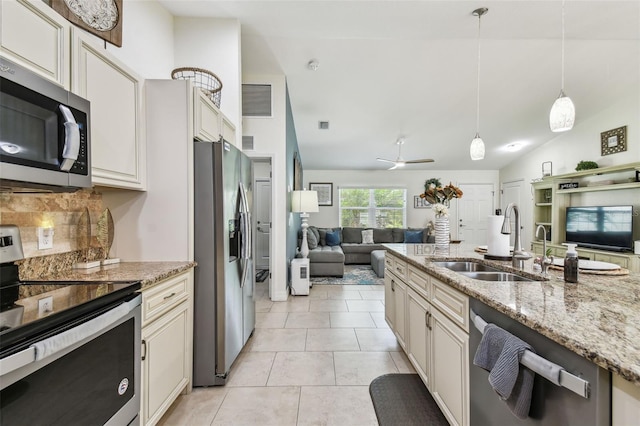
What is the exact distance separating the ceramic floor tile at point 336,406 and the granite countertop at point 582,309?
97 cm

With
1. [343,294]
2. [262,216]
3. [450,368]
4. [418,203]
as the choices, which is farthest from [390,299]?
[418,203]

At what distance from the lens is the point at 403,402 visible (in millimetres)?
1818

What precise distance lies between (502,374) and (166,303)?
162 cm

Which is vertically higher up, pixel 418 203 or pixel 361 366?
pixel 418 203

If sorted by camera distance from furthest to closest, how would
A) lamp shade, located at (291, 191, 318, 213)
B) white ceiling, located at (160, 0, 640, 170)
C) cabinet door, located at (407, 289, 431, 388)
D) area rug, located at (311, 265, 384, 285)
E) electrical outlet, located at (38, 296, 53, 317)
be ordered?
area rug, located at (311, 265, 384, 285), lamp shade, located at (291, 191, 318, 213), white ceiling, located at (160, 0, 640, 170), cabinet door, located at (407, 289, 431, 388), electrical outlet, located at (38, 296, 53, 317)

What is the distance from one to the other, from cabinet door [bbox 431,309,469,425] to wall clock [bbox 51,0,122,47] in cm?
256

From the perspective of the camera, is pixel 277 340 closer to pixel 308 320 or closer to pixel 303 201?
pixel 308 320

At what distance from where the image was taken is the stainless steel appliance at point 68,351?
0.81 meters

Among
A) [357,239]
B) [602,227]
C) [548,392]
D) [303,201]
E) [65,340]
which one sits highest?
[303,201]

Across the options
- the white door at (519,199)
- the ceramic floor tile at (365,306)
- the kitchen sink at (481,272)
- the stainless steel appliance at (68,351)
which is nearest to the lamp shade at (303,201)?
the ceramic floor tile at (365,306)

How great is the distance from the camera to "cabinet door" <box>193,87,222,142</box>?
196 centimetres

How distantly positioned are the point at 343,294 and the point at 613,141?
5196 millimetres

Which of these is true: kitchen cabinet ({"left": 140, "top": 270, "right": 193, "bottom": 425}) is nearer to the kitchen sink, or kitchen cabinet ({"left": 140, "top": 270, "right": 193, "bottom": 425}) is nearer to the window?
the kitchen sink

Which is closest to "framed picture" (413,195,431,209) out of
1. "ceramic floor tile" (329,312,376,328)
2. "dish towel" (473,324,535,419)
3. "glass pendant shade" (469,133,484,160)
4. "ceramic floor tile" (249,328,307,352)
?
"glass pendant shade" (469,133,484,160)
